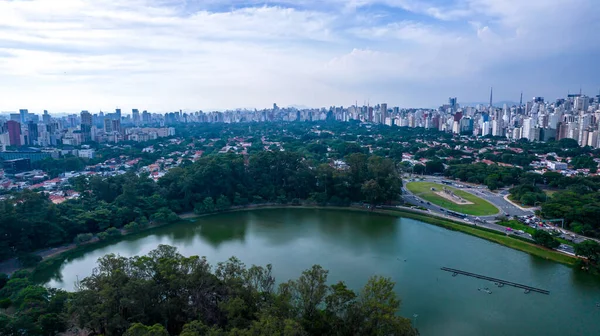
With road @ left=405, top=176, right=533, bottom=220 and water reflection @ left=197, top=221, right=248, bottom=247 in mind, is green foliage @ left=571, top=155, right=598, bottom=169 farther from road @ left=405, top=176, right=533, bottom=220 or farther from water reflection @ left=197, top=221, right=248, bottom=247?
water reflection @ left=197, top=221, right=248, bottom=247

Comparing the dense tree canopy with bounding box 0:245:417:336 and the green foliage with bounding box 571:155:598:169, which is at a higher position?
the green foliage with bounding box 571:155:598:169

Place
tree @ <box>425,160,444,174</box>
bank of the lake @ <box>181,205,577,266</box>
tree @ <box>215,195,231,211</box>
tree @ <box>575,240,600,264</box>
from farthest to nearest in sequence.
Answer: tree @ <box>425,160,444,174</box>
tree @ <box>215,195,231,211</box>
bank of the lake @ <box>181,205,577,266</box>
tree @ <box>575,240,600,264</box>

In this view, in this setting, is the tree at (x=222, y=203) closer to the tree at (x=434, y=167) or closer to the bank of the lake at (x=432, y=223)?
the bank of the lake at (x=432, y=223)

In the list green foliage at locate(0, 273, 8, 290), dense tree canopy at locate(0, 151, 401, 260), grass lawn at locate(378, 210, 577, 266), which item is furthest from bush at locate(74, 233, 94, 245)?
grass lawn at locate(378, 210, 577, 266)

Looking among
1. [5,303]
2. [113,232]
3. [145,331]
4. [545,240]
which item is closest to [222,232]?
[113,232]

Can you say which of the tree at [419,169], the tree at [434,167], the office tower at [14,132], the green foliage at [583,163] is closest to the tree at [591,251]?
the tree at [434,167]

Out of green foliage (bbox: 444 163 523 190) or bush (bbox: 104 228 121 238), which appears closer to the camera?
bush (bbox: 104 228 121 238)

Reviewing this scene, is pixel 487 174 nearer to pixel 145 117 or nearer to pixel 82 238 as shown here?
pixel 82 238

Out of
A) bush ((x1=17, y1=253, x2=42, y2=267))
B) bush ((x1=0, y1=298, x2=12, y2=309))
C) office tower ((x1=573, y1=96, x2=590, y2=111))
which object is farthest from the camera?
office tower ((x1=573, y1=96, x2=590, y2=111))
